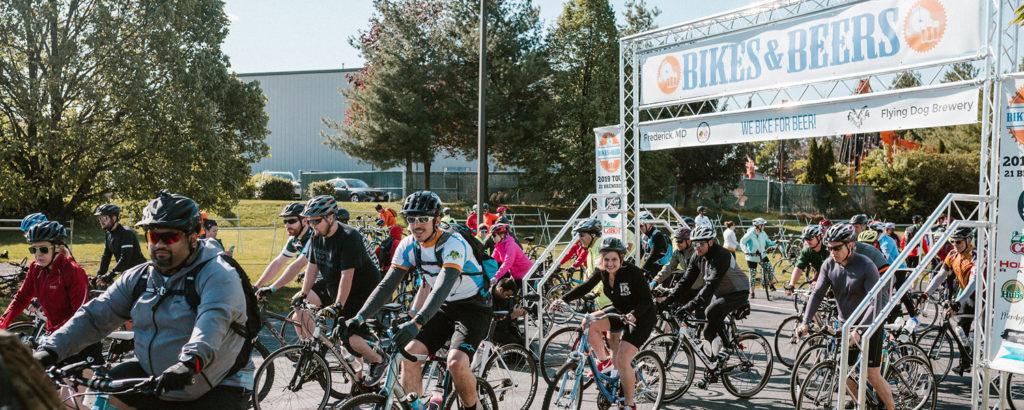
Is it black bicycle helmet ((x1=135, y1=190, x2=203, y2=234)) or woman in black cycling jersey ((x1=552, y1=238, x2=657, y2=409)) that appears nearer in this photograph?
black bicycle helmet ((x1=135, y1=190, x2=203, y2=234))

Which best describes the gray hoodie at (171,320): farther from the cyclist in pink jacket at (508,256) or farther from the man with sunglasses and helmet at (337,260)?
the cyclist in pink jacket at (508,256)

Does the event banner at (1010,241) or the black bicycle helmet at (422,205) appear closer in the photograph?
the black bicycle helmet at (422,205)

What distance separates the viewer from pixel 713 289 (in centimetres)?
793

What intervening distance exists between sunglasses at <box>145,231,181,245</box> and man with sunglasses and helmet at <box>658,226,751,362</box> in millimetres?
5576

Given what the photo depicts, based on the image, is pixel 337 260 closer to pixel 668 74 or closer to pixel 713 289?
pixel 713 289

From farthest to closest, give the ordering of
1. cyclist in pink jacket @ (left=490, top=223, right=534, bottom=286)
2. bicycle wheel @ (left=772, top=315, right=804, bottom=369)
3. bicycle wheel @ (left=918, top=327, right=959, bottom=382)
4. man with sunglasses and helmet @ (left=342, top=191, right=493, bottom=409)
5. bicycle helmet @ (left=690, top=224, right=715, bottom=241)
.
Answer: cyclist in pink jacket @ (left=490, top=223, right=534, bottom=286) → bicycle wheel @ (left=772, top=315, right=804, bottom=369) → bicycle wheel @ (left=918, top=327, right=959, bottom=382) → bicycle helmet @ (left=690, top=224, right=715, bottom=241) → man with sunglasses and helmet @ (left=342, top=191, right=493, bottom=409)

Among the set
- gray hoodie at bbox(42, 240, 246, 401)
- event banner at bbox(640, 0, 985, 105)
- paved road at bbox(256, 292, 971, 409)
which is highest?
event banner at bbox(640, 0, 985, 105)

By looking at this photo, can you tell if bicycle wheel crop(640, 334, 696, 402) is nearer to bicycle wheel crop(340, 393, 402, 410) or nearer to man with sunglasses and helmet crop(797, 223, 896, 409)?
A: man with sunglasses and helmet crop(797, 223, 896, 409)

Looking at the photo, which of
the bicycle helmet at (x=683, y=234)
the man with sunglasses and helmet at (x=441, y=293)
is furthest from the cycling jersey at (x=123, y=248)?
the bicycle helmet at (x=683, y=234)

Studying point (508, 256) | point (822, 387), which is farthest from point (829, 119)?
point (508, 256)

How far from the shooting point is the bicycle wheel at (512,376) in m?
6.28

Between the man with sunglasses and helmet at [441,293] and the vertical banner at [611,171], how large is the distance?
22.6 feet

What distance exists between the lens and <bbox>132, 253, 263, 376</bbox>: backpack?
3193mm

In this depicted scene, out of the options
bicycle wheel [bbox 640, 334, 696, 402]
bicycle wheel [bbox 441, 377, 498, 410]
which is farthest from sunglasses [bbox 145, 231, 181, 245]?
bicycle wheel [bbox 640, 334, 696, 402]
